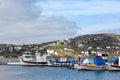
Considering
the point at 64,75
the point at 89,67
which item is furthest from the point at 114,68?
the point at 64,75

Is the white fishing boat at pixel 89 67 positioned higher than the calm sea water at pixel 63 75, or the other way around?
the white fishing boat at pixel 89 67

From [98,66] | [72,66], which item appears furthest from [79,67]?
[72,66]

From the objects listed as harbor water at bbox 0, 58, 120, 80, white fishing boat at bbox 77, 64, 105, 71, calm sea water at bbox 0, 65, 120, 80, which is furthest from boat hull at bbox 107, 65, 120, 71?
white fishing boat at bbox 77, 64, 105, 71

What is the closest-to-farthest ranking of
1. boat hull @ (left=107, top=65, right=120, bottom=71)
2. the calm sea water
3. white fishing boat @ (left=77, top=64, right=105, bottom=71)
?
the calm sea water, boat hull @ (left=107, top=65, right=120, bottom=71), white fishing boat @ (left=77, top=64, right=105, bottom=71)

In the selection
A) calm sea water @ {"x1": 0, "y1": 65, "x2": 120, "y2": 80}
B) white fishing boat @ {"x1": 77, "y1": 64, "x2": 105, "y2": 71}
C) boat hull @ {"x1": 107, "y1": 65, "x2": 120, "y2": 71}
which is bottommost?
calm sea water @ {"x1": 0, "y1": 65, "x2": 120, "y2": 80}

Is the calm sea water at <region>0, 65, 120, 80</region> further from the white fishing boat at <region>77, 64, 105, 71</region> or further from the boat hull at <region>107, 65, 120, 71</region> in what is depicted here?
the white fishing boat at <region>77, 64, 105, 71</region>

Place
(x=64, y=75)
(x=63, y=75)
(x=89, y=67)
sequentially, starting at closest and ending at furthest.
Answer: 1. (x=64, y=75)
2. (x=63, y=75)
3. (x=89, y=67)

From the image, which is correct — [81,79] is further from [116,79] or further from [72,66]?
[72,66]

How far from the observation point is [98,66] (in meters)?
130

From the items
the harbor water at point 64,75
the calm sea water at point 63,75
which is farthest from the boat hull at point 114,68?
the calm sea water at point 63,75

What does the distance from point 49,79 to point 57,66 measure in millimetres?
59333

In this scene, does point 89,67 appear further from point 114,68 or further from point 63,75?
point 63,75

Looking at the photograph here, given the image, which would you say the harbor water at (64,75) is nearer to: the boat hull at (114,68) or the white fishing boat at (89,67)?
the boat hull at (114,68)

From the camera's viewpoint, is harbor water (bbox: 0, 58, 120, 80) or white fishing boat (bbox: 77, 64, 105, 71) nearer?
harbor water (bbox: 0, 58, 120, 80)
